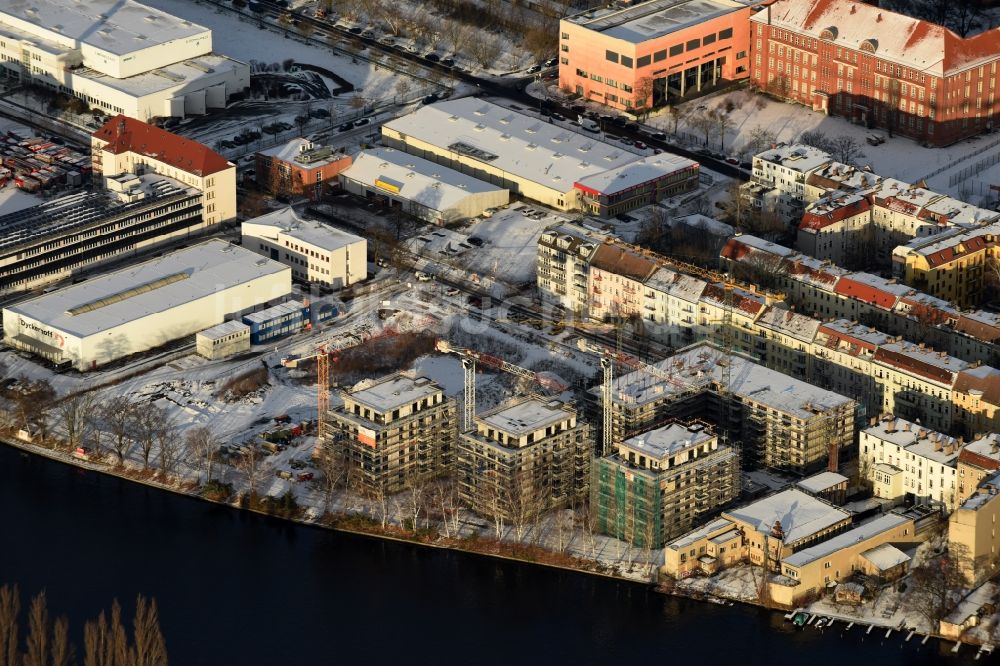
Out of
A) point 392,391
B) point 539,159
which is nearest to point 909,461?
point 392,391

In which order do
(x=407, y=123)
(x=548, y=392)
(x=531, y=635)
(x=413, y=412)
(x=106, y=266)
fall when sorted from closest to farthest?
(x=531, y=635) → (x=413, y=412) → (x=548, y=392) → (x=106, y=266) → (x=407, y=123)

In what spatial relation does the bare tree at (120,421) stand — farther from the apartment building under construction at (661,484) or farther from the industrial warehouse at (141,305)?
the apartment building under construction at (661,484)

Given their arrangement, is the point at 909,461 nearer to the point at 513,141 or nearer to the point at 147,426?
the point at 147,426

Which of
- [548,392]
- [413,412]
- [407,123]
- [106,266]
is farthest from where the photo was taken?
[407,123]

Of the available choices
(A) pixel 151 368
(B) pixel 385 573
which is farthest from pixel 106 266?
(B) pixel 385 573

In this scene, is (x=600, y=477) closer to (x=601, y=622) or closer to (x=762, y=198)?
(x=601, y=622)

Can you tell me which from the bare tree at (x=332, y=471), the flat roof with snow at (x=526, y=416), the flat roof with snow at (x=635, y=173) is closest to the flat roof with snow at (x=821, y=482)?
the flat roof with snow at (x=526, y=416)

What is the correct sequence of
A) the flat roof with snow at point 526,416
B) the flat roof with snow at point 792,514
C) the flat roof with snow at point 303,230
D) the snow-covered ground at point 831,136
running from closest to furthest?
the flat roof with snow at point 792,514, the flat roof with snow at point 526,416, the flat roof with snow at point 303,230, the snow-covered ground at point 831,136
